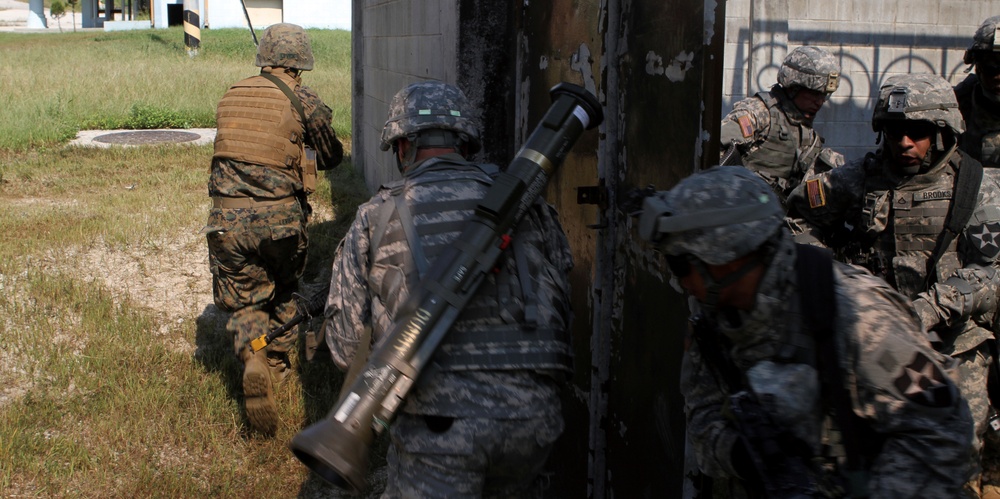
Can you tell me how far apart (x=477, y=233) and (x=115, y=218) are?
264 inches

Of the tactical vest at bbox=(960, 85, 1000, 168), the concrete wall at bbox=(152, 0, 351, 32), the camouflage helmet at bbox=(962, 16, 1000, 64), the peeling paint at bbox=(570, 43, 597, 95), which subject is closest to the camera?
the peeling paint at bbox=(570, 43, 597, 95)

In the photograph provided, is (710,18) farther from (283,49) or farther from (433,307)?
(283,49)

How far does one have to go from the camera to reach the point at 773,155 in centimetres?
548

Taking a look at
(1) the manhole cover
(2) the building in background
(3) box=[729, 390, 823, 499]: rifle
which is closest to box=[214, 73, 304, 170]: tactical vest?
(3) box=[729, 390, 823, 499]: rifle

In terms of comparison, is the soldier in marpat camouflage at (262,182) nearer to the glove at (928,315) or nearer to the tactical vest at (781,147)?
the tactical vest at (781,147)

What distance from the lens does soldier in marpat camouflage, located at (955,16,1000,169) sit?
16.8 ft

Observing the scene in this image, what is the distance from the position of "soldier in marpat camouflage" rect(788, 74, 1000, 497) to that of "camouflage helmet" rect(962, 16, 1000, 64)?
166cm

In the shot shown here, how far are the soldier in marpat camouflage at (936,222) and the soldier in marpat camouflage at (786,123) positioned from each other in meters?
1.53

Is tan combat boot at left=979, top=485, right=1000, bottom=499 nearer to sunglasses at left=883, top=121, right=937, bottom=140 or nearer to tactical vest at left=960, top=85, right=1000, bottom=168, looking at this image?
sunglasses at left=883, top=121, right=937, bottom=140

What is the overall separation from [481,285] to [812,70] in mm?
3435

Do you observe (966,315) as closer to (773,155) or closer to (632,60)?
(632,60)

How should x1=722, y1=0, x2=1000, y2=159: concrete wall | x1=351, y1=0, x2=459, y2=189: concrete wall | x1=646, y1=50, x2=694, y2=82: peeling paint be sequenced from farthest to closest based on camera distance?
x1=722, y1=0, x2=1000, y2=159: concrete wall, x1=351, y1=0, x2=459, y2=189: concrete wall, x1=646, y1=50, x2=694, y2=82: peeling paint

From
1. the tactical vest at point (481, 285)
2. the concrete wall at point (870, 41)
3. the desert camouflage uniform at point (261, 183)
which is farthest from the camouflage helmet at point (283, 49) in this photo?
the concrete wall at point (870, 41)

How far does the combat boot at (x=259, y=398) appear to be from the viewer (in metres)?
4.45
